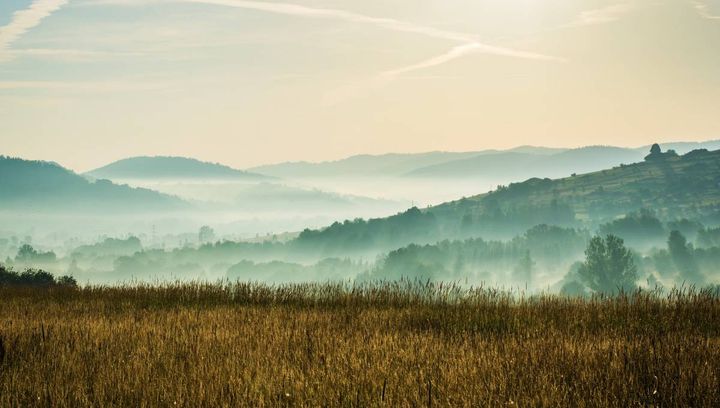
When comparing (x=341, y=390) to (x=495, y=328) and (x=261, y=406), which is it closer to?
(x=261, y=406)

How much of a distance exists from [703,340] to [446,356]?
3947 mm

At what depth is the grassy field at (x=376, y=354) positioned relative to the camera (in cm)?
752

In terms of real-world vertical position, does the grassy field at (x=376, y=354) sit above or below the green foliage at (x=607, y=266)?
above

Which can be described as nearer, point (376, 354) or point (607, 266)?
point (376, 354)

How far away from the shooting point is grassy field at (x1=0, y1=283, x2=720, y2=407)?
7523 millimetres

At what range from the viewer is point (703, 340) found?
10109mm

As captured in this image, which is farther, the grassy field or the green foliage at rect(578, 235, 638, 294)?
the green foliage at rect(578, 235, 638, 294)

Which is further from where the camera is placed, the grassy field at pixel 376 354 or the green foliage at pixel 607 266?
the green foliage at pixel 607 266

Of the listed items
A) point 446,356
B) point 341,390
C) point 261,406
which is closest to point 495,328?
point 446,356

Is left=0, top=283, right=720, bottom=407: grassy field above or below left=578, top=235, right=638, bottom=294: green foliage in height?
above

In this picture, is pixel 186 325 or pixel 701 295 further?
pixel 701 295

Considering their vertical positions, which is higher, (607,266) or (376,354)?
(376,354)

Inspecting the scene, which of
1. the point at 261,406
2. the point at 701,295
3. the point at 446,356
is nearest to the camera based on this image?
the point at 261,406

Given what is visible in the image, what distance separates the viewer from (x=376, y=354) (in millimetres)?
9305
